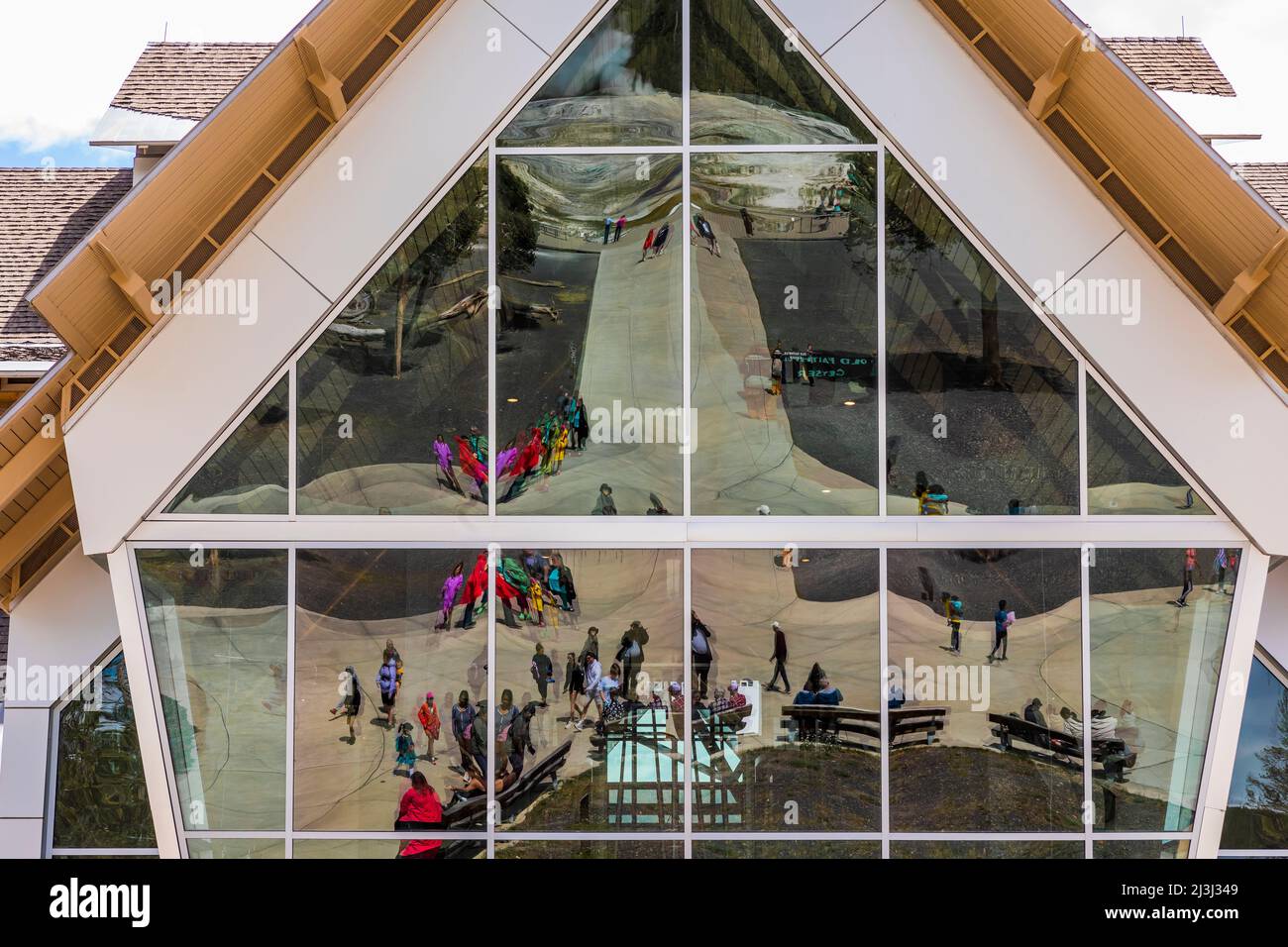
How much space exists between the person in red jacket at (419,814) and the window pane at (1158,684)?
633 cm

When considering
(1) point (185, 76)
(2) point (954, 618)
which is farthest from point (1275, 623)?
(1) point (185, 76)

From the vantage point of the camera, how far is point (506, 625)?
10.0 meters

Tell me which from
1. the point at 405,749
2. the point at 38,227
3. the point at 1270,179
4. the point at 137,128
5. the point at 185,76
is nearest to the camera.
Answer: the point at 405,749

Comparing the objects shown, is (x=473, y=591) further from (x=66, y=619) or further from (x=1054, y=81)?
(x=1054, y=81)

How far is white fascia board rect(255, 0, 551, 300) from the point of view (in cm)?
1005

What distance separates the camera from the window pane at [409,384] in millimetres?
10125

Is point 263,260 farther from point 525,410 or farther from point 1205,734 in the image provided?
point 1205,734

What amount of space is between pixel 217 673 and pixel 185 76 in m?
9.05

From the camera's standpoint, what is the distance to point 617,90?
1035 centimetres

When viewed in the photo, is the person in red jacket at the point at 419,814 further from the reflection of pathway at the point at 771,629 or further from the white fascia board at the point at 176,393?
the white fascia board at the point at 176,393

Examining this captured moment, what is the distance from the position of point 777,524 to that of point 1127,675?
12.0ft

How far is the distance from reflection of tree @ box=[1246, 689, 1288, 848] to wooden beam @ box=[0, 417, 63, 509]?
12704mm

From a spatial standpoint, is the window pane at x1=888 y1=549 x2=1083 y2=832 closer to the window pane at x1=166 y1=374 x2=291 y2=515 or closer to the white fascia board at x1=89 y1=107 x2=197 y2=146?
the window pane at x1=166 y1=374 x2=291 y2=515

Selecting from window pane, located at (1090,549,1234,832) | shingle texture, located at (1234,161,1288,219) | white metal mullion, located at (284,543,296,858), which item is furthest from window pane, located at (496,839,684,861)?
shingle texture, located at (1234,161,1288,219)
